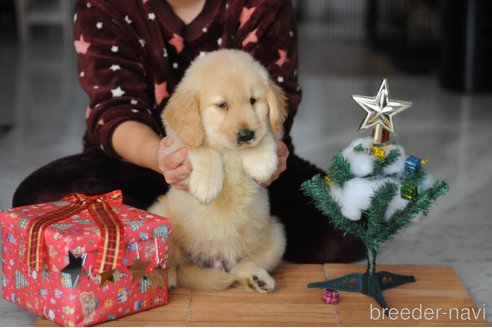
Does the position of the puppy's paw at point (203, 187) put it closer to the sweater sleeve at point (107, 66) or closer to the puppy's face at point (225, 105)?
the puppy's face at point (225, 105)

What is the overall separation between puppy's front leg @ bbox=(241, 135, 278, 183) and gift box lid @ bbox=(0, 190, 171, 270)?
0.65 ft

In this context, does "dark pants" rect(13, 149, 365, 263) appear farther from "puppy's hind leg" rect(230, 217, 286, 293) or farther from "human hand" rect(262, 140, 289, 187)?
"human hand" rect(262, 140, 289, 187)

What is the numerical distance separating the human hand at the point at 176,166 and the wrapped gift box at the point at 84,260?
81 mm

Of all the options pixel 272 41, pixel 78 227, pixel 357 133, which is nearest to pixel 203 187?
pixel 78 227

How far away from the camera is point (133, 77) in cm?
194

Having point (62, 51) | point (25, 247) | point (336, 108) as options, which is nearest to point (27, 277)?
point (25, 247)

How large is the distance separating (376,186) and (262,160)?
0.23 metres

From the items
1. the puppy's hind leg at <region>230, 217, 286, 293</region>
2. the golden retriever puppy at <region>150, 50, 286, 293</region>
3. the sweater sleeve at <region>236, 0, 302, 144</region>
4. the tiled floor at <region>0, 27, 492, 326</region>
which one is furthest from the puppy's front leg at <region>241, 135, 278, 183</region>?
the tiled floor at <region>0, 27, 492, 326</region>

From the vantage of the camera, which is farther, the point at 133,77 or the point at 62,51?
the point at 62,51

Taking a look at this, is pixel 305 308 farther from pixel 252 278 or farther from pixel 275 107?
pixel 275 107

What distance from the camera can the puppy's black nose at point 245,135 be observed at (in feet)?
5.09

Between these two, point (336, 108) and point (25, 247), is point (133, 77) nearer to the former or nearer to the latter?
point (25, 247)

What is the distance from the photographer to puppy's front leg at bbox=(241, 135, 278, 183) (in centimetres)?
162

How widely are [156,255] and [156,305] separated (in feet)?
0.39
